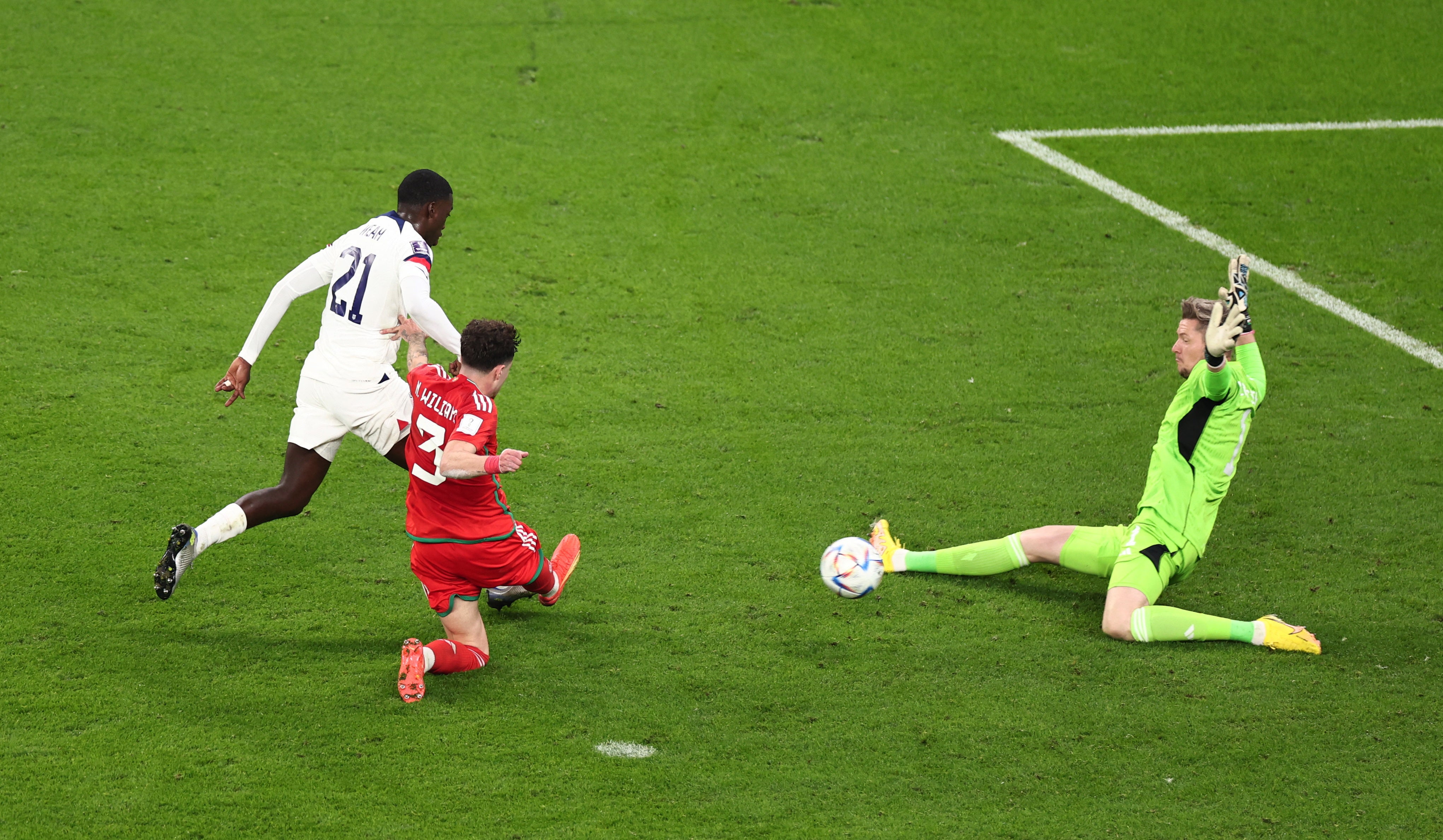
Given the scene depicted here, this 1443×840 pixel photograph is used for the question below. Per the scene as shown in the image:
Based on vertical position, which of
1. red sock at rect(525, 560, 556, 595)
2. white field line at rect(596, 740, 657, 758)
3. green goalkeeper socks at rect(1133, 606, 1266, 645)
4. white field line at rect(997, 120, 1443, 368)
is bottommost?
white field line at rect(596, 740, 657, 758)

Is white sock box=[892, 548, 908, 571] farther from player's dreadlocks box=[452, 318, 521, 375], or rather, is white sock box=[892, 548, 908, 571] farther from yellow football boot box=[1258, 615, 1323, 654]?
player's dreadlocks box=[452, 318, 521, 375]

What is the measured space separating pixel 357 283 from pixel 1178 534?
3.70 metres

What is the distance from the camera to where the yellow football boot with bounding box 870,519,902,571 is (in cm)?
620

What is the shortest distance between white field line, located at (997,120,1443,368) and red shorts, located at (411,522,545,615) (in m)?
6.45

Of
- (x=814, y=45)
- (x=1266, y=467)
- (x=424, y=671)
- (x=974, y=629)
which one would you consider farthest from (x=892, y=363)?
(x=814, y=45)

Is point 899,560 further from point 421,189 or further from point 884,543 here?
point 421,189

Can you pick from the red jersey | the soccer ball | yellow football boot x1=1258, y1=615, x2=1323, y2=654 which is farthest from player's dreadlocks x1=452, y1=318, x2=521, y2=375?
yellow football boot x1=1258, y1=615, x2=1323, y2=654

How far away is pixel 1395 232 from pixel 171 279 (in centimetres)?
905

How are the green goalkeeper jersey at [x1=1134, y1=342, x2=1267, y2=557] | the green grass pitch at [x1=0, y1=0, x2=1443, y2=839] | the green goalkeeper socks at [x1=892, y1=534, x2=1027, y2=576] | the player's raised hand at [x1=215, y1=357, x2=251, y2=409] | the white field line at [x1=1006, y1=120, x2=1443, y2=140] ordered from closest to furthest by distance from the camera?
the green grass pitch at [x1=0, y1=0, x2=1443, y2=839] → the player's raised hand at [x1=215, y1=357, x2=251, y2=409] → the green goalkeeper jersey at [x1=1134, y1=342, x2=1267, y2=557] → the green goalkeeper socks at [x1=892, y1=534, x2=1027, y2=576] → the white field line at [x1=1006, y1=120, x2=1443, y2=140]

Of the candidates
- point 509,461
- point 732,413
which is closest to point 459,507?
point 509,461

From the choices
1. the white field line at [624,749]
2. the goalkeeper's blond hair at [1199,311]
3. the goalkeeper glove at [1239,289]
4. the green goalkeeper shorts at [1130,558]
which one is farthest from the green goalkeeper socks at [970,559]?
the white field line at [624,749]

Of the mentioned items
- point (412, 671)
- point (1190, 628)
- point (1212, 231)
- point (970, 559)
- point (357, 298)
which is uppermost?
point (1212, 231)

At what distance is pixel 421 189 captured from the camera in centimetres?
558

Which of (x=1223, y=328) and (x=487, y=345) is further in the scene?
(x=1223, y=328)
